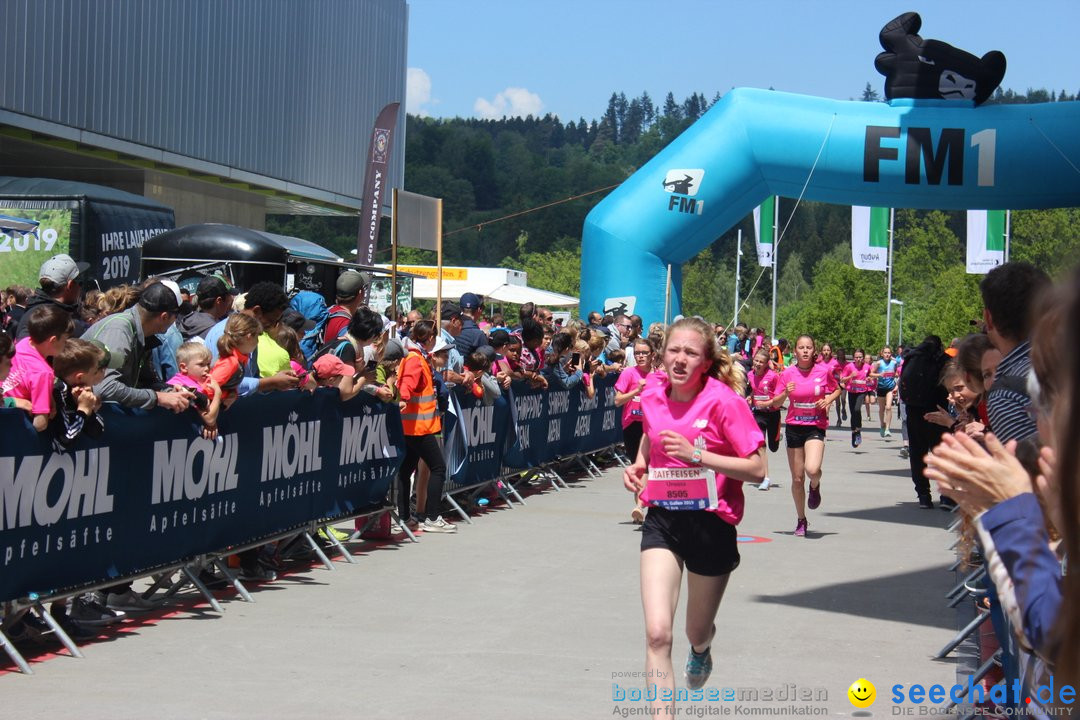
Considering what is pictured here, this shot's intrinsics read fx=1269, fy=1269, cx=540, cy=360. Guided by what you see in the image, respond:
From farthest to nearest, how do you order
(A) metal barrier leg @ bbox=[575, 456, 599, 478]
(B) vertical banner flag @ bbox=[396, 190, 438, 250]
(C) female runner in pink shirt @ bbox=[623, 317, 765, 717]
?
(A) metal barrier leg @ bbox=[575, 456, 599, 478], (B) vertical banner flag @ bbox=[396, 190, 438, 250], (C) female runner in pink shirt @ bbox=[623, 317, 765, 717]

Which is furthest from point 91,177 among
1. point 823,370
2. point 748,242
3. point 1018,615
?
A: point 748,242

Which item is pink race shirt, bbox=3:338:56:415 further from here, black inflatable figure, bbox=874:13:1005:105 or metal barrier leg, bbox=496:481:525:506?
black inflatable figure, bbox=874:13:1005:105

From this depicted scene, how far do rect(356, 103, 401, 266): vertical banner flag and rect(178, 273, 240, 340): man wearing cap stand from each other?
15780 mm

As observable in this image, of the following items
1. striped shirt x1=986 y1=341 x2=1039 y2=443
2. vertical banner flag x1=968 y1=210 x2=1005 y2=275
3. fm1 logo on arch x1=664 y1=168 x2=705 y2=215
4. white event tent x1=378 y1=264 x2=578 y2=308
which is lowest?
striped shirt x1=986 y1=341 x2=1039 y2=443

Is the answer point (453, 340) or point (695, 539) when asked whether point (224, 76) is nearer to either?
point (453, 340)

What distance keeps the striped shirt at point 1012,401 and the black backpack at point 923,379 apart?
35.2 ft

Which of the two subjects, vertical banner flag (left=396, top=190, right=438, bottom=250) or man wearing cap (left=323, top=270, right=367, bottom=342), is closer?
man wearing cap (left=323, top=270, right=367, bottom=342)

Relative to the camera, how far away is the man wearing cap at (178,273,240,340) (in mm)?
9508

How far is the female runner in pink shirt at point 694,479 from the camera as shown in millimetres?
5559

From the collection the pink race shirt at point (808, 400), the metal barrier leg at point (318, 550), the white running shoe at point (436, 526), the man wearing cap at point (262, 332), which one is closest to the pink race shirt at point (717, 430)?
the man wearing cap at point (262, 332)

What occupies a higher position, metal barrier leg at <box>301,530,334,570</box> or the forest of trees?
the forest of trees

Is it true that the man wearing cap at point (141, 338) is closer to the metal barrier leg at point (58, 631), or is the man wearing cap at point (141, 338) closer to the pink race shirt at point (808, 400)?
the metal barrier leg at point (58, 631)

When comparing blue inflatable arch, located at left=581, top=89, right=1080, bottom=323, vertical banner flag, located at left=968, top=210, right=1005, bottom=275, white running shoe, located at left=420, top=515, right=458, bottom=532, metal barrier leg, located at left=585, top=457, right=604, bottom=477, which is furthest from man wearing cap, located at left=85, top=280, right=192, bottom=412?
vertical banner flag, located at left=968, top=210, right=1005, bottom=275

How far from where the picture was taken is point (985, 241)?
40.9m
